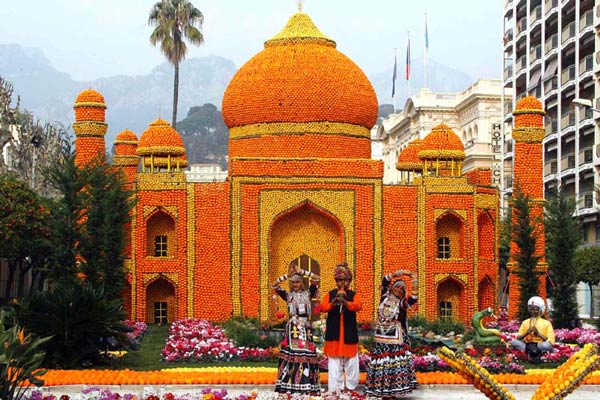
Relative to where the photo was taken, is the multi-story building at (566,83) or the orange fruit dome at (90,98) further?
the multi-story building at (566,83)

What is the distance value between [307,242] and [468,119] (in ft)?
117

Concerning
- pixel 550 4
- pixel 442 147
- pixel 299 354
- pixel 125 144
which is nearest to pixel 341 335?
pixel 299 354

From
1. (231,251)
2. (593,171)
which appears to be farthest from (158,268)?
(593,171)

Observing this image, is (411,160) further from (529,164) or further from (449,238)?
(529,164)

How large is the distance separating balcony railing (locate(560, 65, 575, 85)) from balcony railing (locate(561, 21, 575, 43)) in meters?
1.36

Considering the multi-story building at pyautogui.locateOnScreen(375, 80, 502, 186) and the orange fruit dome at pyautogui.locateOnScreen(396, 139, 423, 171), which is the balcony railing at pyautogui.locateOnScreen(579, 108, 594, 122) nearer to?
the orange fruit dome at pyautogui.locateOnScreen(396, 139, 423, 171)

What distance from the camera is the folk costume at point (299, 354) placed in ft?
46.4

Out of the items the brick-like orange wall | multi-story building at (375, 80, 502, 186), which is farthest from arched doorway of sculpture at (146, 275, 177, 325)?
multi-story building at (375, 80, 502, 186)

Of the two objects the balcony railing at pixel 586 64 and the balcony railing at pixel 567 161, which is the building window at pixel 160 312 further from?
the balcony railing at pixel 567 161

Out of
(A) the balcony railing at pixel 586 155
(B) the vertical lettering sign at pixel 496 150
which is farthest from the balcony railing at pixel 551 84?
(B) the vertical lettering sign at pixel 496 150

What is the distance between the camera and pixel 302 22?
101 ft

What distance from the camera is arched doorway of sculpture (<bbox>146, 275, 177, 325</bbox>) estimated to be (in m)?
28.6

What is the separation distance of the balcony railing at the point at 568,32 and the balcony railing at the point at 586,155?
536cm

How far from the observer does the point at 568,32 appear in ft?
149
